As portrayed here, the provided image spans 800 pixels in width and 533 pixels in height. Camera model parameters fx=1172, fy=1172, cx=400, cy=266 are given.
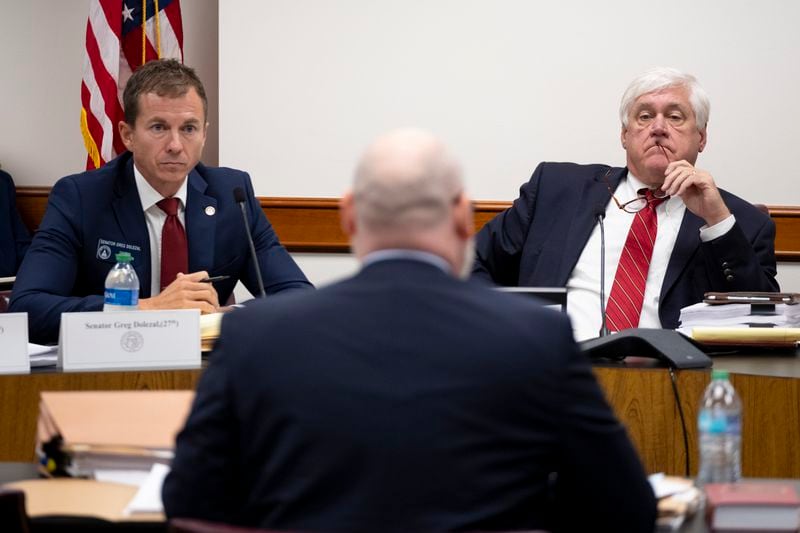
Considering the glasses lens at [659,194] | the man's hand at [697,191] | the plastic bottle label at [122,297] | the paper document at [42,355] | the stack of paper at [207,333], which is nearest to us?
the paper document at [42,355]

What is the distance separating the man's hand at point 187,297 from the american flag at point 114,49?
7.28ft

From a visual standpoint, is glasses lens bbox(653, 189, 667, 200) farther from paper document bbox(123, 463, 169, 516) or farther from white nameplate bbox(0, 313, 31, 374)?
paper document bbox(123, 463, 169, 516)

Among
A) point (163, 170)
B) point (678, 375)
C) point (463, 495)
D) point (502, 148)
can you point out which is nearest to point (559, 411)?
point (463, 495)

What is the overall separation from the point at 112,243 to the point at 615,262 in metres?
1.55

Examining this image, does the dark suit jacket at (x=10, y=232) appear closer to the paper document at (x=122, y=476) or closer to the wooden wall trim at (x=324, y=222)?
the wooden wall trim at (x=324, y=222)

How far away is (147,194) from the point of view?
3.52 m

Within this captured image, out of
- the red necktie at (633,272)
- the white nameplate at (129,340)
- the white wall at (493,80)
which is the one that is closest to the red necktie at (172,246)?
the white nameplate at (129,340)

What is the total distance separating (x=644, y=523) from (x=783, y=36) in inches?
157

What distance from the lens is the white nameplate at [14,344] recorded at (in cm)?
261

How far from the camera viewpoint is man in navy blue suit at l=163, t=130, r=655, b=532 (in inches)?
55.2

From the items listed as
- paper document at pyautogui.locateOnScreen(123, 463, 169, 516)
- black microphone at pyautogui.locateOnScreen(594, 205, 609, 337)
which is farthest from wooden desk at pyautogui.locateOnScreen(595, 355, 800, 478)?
paper document at pyautogui.locateOnScreen(123, 463, 169, 516)

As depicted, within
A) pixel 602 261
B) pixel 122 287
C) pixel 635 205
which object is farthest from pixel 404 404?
pixel 635 205

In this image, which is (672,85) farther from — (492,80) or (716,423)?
(716,423)

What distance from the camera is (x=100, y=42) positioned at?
17.0 feet
